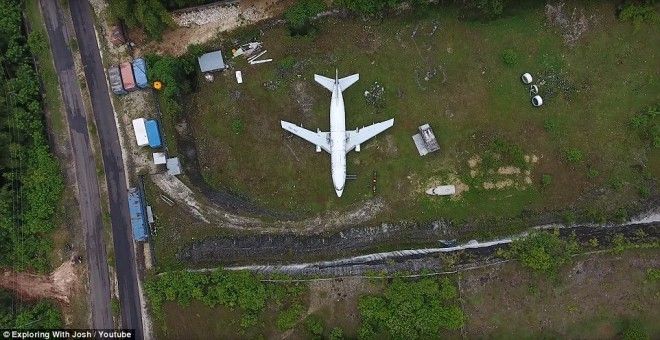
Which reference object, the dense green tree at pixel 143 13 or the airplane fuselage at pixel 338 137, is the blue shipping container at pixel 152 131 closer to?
the dense green tree at pixel 143 13

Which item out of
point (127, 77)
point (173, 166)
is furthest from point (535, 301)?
point (127, 77)

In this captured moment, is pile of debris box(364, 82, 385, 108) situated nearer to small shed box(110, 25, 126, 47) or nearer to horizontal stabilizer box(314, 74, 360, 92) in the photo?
horizontal stabilizer box(314, 74, 360, 92)

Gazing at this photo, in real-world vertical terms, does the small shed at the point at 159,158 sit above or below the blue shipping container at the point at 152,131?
below

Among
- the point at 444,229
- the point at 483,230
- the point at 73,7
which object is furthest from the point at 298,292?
the point at 73,7

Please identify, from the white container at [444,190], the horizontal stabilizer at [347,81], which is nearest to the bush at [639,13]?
the white container at [444,190]

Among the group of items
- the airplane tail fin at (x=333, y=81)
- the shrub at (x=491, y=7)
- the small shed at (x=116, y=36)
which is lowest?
the airplane tail fin at (x=333, y=81)

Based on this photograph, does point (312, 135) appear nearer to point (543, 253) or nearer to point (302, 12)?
point (302, 12)

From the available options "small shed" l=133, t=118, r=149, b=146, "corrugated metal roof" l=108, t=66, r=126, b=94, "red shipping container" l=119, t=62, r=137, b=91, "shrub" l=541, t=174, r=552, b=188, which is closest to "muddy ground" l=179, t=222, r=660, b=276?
"shrub" l=541, t=174, r=552, b=188
